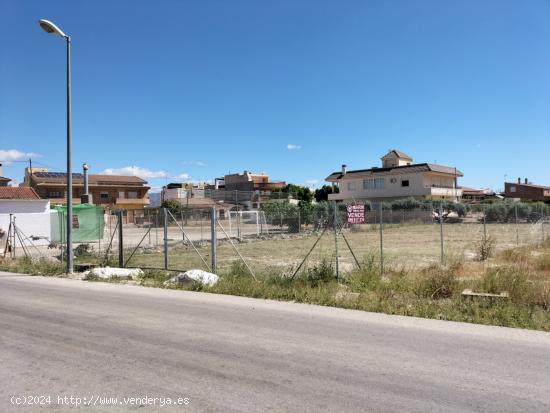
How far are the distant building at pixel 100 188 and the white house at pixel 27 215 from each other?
144ft

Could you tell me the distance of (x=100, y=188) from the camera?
80125 millimetres

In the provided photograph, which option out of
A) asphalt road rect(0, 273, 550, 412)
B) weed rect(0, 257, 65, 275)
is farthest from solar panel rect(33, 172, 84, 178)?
asphalt road rect(0, 273, 550, 412)

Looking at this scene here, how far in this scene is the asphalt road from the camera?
4.57 metres

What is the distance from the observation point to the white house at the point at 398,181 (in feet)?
210

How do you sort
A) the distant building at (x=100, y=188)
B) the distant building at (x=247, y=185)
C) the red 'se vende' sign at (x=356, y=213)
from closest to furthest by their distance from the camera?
the red 'se vende' sign at (x=356, y=213)
the distant building at (x=100, y=188)
the distant building at (x=247, y=185)

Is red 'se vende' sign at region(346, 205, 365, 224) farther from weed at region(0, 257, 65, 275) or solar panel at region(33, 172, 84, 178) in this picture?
solar panel at region(33, 172, 84, 178)

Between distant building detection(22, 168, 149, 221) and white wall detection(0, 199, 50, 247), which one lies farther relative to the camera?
distant building detection(22, 168, 149, 221)

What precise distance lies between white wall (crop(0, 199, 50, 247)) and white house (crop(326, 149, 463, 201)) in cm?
4700

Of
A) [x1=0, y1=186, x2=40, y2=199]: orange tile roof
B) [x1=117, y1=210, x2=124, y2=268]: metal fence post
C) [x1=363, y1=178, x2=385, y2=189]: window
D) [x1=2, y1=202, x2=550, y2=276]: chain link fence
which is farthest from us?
[x1=363, y1=178, x2=385, y2=189]: window

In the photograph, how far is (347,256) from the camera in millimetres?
20531

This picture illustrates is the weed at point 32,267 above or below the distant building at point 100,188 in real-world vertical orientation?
below

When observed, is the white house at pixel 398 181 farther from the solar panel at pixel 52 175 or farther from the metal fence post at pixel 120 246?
the metal fence post at pixel 120 246

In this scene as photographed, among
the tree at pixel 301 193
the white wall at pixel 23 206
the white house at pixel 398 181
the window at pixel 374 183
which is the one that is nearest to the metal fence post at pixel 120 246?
the white wall at pixel 23 206

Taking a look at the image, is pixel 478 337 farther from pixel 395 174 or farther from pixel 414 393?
pixel 395 174
